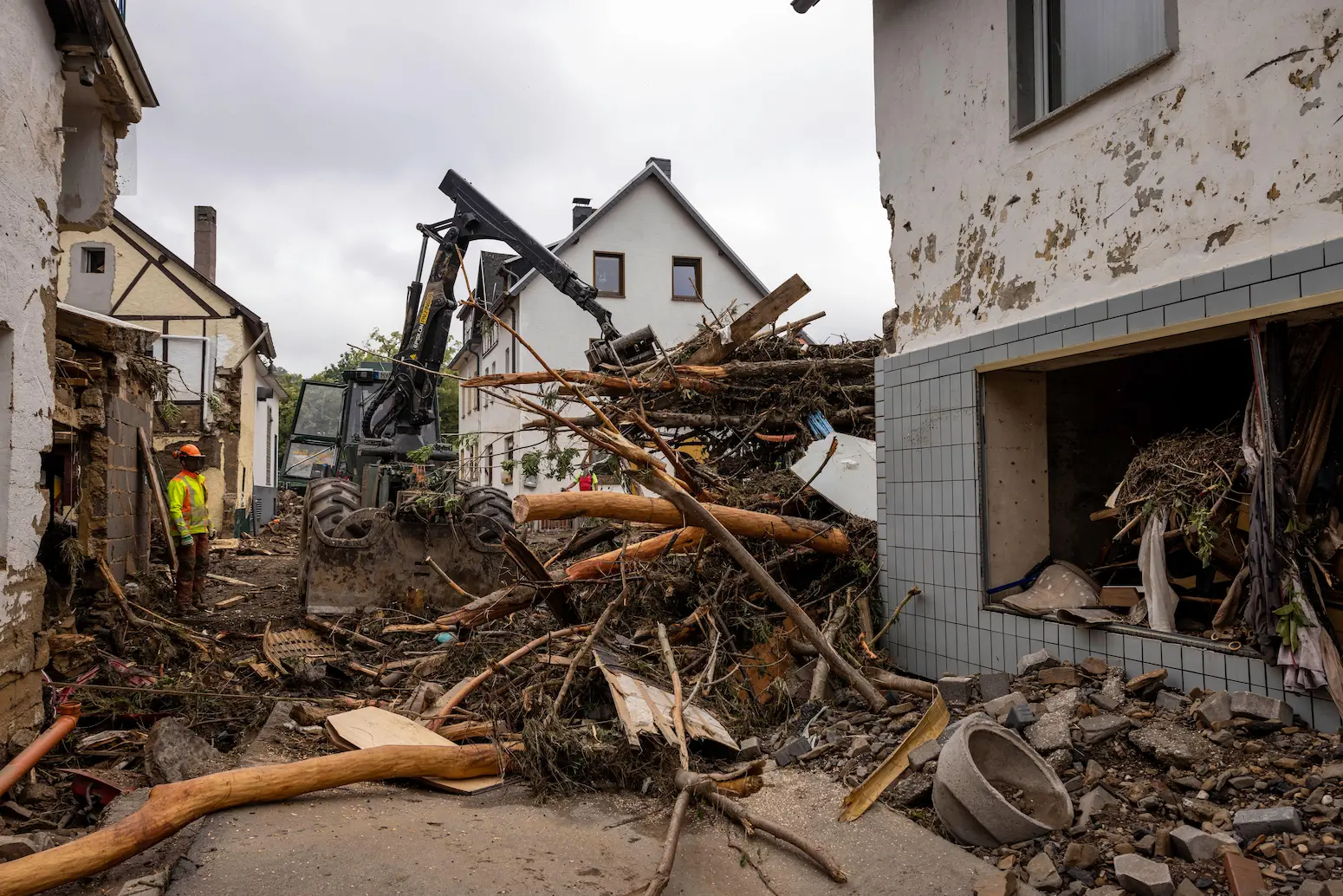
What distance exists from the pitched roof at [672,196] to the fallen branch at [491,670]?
18101mm

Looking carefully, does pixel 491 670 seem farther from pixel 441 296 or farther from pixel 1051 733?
pixel 441 296

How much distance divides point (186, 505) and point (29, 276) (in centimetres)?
488

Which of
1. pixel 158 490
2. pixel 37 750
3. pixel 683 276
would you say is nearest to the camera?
pixel 37 750

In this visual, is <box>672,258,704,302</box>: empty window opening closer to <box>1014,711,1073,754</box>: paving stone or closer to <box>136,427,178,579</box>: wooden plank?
<box>136,427,178,579</box>: wooden plank

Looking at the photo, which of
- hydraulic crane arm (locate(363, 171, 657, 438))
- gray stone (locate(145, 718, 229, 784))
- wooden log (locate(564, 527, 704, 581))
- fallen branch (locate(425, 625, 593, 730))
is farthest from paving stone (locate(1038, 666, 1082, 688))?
hydraulic crane arm (locate(363, 171, 657, 438))

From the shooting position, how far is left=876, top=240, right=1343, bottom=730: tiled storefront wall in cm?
395

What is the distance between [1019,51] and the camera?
17.5ft

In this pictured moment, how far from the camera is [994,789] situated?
3.67 meters

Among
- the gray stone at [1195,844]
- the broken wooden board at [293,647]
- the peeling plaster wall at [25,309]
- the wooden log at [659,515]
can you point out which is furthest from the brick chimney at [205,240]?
the gray stone at [1195,844]

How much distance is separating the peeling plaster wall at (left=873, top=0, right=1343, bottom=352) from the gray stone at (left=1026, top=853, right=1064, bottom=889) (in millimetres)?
2728

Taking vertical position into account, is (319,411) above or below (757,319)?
above

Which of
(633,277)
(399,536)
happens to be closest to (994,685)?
(399,536)

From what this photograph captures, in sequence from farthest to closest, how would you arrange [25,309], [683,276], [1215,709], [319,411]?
1. [683,276]
2. [319,411]
3. [25,309]
4. [1215,709]

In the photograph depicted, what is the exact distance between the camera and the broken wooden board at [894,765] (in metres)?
4.14
